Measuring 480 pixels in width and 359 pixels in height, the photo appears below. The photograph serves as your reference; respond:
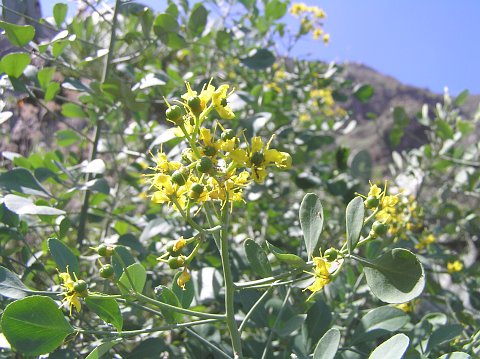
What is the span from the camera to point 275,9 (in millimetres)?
2262

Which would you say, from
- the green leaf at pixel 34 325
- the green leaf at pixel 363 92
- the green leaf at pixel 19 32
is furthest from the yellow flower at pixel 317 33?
the green leaf at pixel 34 325

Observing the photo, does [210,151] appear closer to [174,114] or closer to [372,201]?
[174,114]

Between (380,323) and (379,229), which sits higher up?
(379,229)

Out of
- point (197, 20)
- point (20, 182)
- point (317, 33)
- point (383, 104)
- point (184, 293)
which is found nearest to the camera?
point (184, 293)

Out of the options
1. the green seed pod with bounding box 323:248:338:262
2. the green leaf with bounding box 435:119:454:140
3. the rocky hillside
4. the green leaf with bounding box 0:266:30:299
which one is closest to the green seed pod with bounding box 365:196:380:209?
the green seed pod with bounding box 323:248:338:262

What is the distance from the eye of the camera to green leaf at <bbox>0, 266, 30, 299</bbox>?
0.99 m

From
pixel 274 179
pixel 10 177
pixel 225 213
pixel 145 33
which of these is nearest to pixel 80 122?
pixel 274 179

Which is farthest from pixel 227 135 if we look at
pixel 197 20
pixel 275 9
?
pixel 275 9

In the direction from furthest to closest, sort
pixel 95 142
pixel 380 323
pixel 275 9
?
pixel 275 9
pixel 95 142
pixel 380 323

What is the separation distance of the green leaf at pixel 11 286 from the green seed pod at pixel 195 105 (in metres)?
0.48

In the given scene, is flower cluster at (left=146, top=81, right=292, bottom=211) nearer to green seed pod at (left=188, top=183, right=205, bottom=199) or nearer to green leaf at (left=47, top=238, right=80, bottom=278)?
green seed pod at (left=188, top=183, right=205, bottom=199)

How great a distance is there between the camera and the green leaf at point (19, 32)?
1381 millimetres

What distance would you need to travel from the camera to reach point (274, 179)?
101 inches

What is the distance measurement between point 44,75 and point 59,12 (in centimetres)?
21
